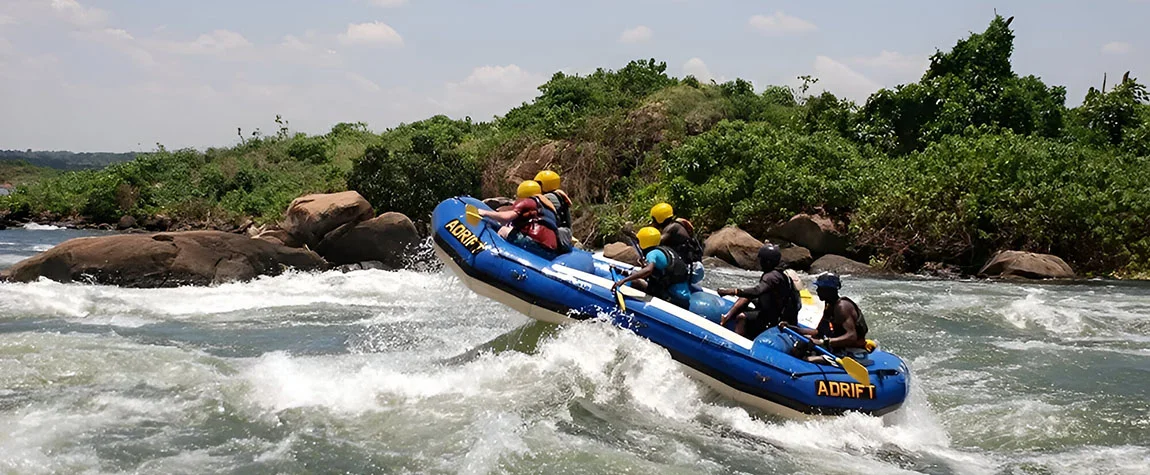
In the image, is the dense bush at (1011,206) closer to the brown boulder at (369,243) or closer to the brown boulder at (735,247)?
the brown boulder at (735,247)

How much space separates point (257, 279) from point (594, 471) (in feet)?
30.7

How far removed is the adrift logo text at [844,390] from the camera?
283 inches

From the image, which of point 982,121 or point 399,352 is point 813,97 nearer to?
point 982,121

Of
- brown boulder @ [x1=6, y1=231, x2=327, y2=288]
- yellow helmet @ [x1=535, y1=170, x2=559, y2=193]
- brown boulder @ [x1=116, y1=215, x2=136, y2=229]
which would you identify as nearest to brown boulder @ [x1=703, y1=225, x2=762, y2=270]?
brown boulder @ [x1=6, y1=231, x2=327, y2=288]

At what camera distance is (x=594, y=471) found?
6070 mm

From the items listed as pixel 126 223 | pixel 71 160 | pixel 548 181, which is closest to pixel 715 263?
pixel 548 181

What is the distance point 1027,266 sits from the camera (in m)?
18.0

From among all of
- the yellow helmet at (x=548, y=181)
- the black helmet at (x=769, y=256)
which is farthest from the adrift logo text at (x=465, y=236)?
the black helmet at (x=769, y=256)

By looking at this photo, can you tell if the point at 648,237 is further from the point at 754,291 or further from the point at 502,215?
the point at 502,215

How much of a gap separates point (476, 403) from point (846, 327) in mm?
2823

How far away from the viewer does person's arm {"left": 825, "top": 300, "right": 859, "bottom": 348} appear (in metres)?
7.43

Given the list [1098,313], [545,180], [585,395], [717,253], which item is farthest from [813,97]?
[585,395]

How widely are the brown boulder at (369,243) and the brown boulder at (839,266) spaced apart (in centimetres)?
796

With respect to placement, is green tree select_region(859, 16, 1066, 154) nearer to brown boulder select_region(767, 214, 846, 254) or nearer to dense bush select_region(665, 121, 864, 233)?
dense bush select_region(665, 121, 864, 233)
